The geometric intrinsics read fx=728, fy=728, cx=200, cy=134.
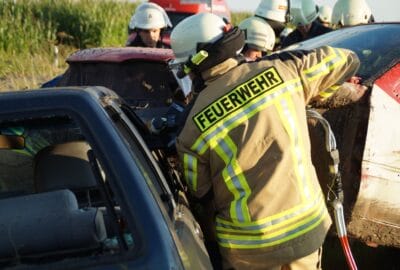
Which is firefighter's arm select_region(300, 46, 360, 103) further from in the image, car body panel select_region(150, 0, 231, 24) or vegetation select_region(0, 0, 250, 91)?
vegetation select_region(0, 0, 250, 91)

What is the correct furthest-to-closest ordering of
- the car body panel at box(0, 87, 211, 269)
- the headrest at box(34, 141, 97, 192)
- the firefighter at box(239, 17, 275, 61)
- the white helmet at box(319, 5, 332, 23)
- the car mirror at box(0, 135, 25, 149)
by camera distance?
the white helmet at box(319, 5, 332, 23) → the firefighter at box(239, 17, 275, 61) → the headrest at box(34, 141, 97, 192) → the car mirror at box(0, 135, 25, 149) → the car body panel at box(0, 87, 211, 269)

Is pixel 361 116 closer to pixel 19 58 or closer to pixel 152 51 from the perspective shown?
pixel 152 51

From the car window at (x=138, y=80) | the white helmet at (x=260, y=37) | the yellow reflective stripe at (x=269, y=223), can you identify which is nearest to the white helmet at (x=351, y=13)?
the white helmet at (x=260, y=37)

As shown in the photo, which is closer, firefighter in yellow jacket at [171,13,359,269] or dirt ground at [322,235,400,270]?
firefighter in yellow jacket at [171,13,359,269]

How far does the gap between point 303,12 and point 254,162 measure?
21.0 feet

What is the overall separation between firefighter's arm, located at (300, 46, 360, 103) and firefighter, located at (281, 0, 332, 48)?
469 cm

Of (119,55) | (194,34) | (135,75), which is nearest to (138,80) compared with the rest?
(135,75)

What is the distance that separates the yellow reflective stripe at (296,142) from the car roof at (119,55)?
2.45m

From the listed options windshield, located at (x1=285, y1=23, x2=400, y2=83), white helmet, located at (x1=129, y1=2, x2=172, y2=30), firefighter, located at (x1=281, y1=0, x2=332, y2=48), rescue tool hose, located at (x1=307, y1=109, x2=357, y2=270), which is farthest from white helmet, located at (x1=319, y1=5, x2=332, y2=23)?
rescue tool hose, located at (x1=307, y1=109, x2=357, y2=270)

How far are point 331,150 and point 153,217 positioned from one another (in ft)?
5.70

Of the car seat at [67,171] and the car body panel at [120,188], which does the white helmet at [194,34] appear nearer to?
the car seat at [67,171]

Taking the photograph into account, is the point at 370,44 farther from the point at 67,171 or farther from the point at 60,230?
the point at 60,230

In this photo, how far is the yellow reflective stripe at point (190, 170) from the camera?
291 centimetres

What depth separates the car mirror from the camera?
8.90 ft
